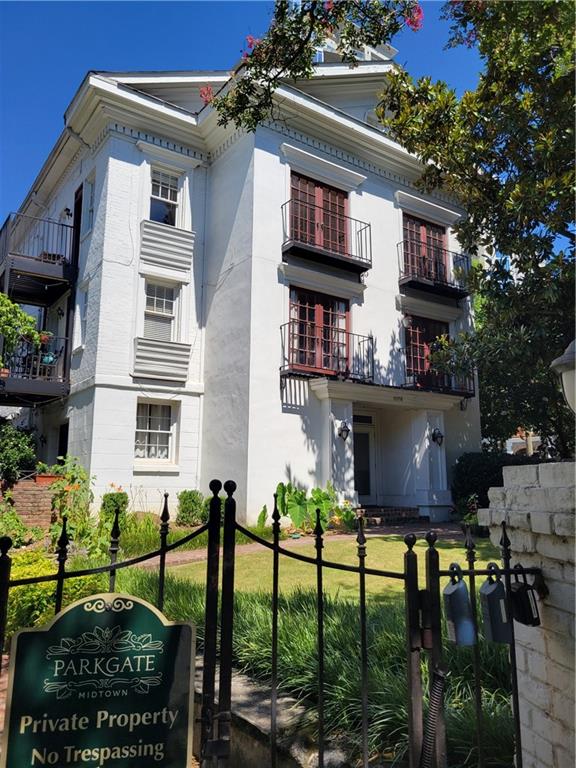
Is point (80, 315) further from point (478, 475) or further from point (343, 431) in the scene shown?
point (478, 475)

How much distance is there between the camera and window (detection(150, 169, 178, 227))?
1590 centimetres

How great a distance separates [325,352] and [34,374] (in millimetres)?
9007

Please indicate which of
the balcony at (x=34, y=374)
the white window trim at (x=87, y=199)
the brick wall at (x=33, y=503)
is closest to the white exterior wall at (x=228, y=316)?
the white window trim at (x=87, y=199)

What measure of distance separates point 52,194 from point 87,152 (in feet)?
15.1

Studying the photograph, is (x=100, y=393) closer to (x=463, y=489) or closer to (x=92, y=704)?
(x=463, y=489)

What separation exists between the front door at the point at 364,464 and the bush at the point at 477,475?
2550 mm

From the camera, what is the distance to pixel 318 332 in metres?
15.5

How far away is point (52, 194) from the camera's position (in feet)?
66.6

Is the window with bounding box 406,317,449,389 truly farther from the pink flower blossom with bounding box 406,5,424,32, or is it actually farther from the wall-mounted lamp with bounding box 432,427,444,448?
the pink flower blossom with bounding box 406,5,424,32

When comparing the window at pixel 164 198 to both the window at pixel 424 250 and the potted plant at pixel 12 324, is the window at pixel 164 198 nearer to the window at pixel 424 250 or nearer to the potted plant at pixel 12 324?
the potted plant at pixel 12 324

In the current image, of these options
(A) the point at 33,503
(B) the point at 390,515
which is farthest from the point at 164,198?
(B) the point at 390,515

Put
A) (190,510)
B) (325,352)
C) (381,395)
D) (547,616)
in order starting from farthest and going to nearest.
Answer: (325,352)
(381,395)
(190,510)
(547,616)

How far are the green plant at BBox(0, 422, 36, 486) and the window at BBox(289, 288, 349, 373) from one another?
25.2 ft

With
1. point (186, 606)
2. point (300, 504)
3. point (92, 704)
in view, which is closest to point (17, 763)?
point (92, 704)
